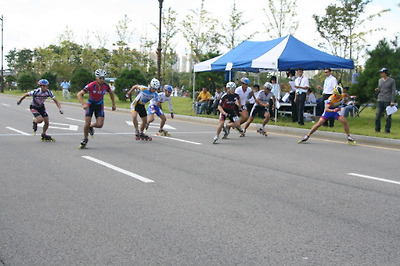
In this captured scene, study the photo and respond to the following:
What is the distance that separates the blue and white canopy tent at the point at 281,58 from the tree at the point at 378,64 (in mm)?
885

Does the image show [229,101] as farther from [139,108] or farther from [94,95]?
[94,95]

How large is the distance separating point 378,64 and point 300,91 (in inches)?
158

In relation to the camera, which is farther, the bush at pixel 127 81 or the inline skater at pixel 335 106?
the bush at pixel 127 81

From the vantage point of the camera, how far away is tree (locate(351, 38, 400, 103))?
727 inches

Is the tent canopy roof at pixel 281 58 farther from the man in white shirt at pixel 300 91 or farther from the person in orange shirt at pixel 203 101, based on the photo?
the person in orange shirt at pixel 203 101

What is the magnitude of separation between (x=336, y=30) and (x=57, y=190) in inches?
1216

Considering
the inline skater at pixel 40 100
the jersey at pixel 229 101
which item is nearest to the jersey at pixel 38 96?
the inline skater at pixel 40 100

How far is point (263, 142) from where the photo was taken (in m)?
13.2

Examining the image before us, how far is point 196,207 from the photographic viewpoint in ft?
18.8

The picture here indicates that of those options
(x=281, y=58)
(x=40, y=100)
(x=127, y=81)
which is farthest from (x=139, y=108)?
(x=127, y=81)

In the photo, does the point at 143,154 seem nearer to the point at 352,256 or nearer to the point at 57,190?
the point at 57,190

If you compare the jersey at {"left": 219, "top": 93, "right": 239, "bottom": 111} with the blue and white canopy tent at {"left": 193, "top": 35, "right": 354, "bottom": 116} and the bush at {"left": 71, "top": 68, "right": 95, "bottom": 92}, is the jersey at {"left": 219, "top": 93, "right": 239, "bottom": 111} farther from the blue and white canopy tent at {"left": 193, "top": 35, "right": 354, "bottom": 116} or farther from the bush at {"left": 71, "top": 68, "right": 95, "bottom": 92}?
the bush at {"left": 71, "top": 68, "right": 95, "bottom": 92}

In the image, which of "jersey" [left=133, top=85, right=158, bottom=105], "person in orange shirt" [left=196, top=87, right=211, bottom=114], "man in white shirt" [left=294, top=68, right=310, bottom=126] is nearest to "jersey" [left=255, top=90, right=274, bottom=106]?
"man in white shirt" [left=294, top=68, right=310, bottom=126]

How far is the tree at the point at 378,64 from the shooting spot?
18.5 metres
